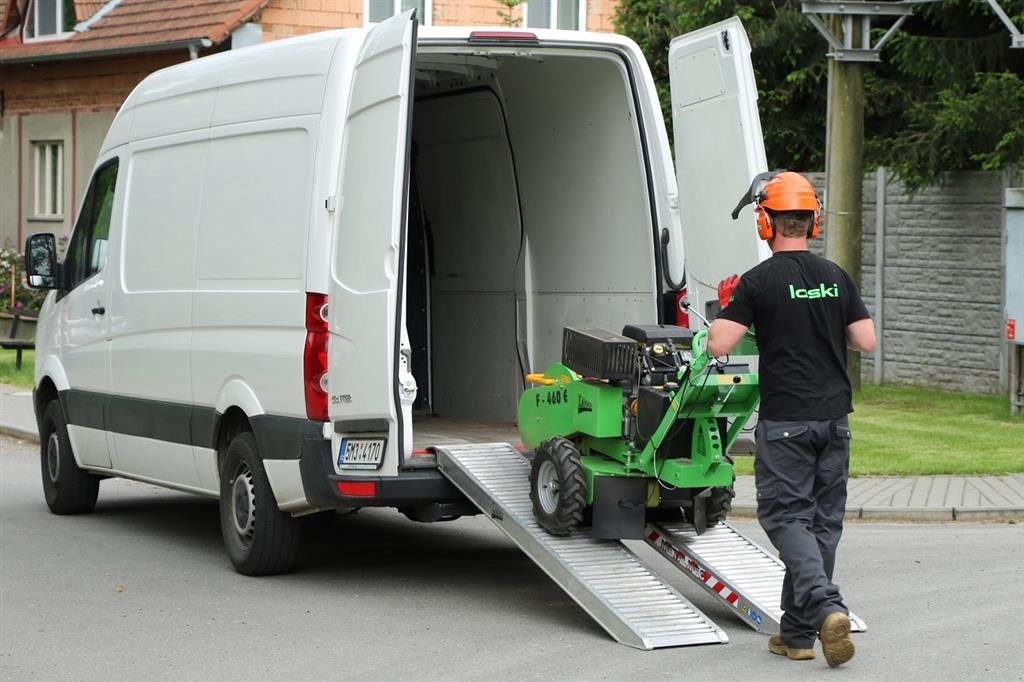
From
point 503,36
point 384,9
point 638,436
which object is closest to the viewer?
point 638,436

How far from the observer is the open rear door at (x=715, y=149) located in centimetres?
895

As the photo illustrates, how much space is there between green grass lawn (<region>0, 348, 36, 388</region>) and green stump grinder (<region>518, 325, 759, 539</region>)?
41.2 feet

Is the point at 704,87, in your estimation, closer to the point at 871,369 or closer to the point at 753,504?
the point at 753,504

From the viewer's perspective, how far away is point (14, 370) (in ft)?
75.8

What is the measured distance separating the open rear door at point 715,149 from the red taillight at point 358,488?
2085mm

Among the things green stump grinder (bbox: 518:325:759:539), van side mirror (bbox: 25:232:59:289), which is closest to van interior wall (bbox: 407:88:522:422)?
van side mirror (bbox: 25:232:59:289)

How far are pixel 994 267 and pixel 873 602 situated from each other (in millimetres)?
10236

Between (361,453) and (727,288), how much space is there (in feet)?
6.48

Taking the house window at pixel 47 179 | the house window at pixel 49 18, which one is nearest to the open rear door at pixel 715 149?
the house window at pixel 49 18

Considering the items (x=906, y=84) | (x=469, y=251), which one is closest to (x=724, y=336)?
(x=469, y=251)

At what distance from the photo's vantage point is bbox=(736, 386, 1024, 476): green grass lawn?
44.0 feet

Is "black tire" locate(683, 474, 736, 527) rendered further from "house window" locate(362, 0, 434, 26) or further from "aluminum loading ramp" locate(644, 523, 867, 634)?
"house window" locate(362, 0, 434, 26)

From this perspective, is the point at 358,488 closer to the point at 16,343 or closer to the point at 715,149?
the point at 715,149

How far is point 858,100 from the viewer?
17359 mm
